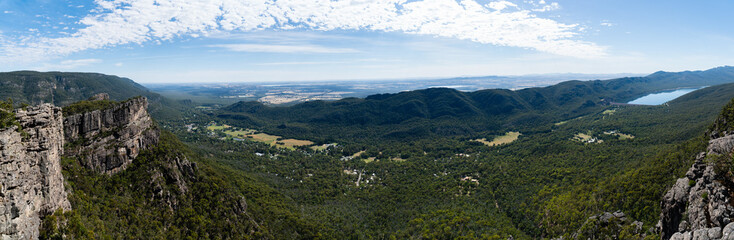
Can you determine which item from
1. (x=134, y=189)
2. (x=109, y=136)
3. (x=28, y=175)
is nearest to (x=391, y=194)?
(x=134, y=189)

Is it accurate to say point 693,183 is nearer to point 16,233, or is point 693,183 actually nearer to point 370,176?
point 16,233

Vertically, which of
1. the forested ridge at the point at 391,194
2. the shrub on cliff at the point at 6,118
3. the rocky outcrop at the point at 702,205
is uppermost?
the shrub on cliff at the point at 6,118

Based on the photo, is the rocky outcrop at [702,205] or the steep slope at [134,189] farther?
the steep slope at [134,189]

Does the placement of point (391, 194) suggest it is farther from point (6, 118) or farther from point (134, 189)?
point (6, 118)

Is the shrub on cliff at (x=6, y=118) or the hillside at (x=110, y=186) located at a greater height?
the shrub on cliff at (x=6, y=118)

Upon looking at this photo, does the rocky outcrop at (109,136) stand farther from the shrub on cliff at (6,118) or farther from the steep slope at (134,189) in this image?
A: the shrub on cliff at (6,118)

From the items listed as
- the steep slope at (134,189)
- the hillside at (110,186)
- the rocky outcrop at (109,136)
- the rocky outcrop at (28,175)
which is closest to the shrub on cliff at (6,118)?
the hillside at (110,186)

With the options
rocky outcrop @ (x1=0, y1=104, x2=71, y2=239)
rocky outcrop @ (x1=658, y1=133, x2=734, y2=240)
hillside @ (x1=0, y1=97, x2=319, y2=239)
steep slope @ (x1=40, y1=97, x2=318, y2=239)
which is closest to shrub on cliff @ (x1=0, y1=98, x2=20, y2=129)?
hillside @ (x1=0, y1=97, x2=319, y2=239)

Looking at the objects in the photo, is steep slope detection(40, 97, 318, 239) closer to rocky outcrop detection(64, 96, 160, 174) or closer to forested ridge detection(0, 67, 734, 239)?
rocky outcrop detection(64, 96, 160, 174)
